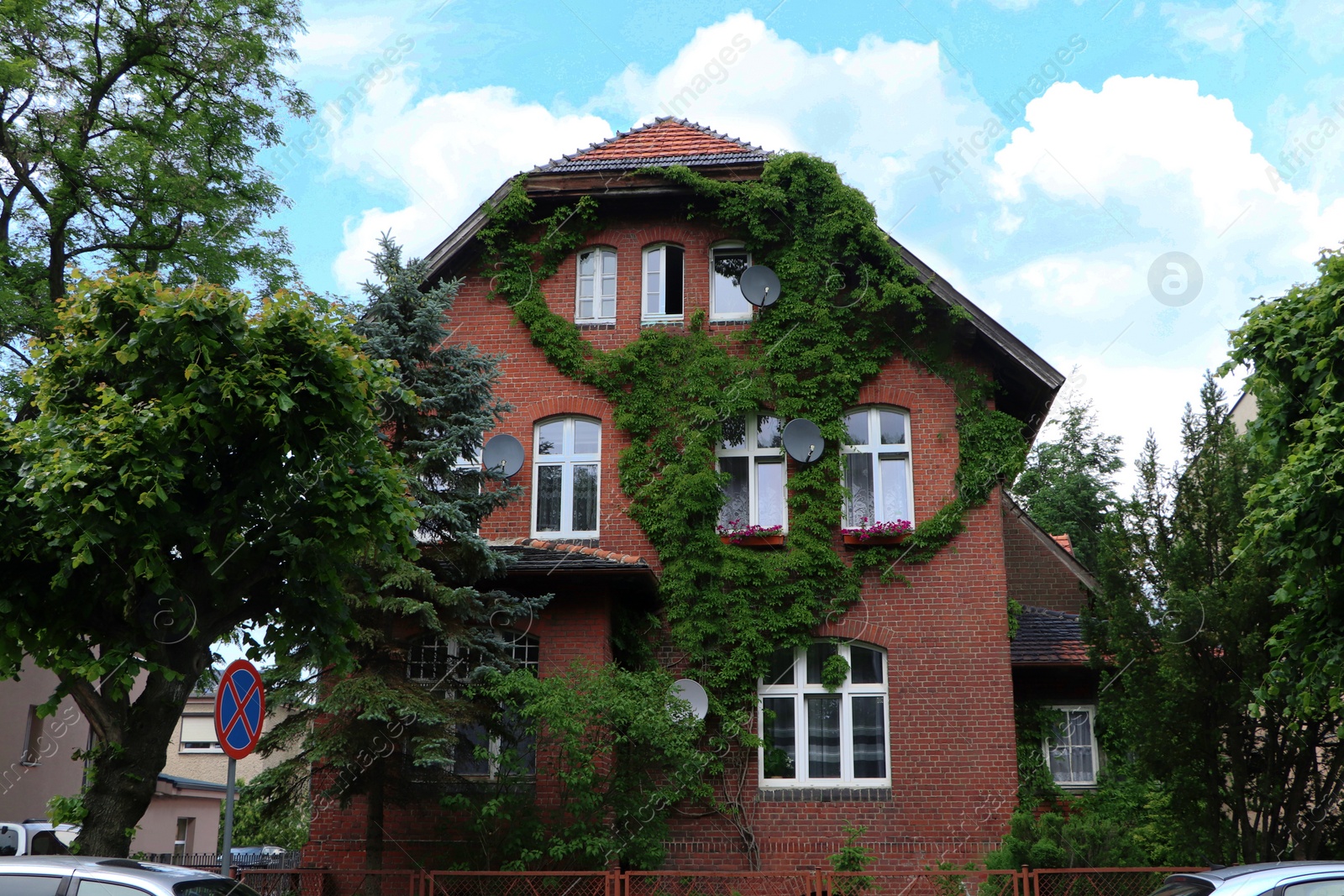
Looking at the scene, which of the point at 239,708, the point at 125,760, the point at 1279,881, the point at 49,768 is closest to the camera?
the point at 1279,881

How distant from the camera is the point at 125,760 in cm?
955

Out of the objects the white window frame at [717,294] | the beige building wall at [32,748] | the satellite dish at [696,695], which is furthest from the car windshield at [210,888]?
the beige building wall at [32,748]

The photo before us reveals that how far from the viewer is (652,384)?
1722cm

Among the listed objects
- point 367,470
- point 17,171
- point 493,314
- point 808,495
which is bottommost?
point 367,470

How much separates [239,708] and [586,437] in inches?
363

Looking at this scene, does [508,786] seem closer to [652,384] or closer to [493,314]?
[652,384]

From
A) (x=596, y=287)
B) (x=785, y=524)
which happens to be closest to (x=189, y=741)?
(x=596, y=287)

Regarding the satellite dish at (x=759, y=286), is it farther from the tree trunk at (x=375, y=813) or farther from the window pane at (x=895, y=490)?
the tree trunk at (x=375, y=813)

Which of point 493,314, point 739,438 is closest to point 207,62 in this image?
point 493,314

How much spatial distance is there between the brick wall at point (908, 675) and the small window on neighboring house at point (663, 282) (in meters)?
1.75

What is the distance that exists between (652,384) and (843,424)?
2.96 meters

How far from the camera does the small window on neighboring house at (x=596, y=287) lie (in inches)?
711

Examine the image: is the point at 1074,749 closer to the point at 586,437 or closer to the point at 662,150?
the point at 586,437

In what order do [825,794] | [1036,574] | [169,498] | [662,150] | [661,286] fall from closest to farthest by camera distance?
[169,498], [825,794], [661,286], [662,150], [1036,574]
